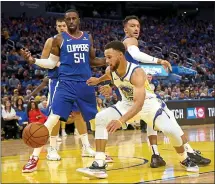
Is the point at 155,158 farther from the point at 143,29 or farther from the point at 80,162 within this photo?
the point at 143,29

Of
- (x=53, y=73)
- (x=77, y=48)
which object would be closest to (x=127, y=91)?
(x=77, y=48)

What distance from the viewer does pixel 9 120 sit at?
12523 millimetres

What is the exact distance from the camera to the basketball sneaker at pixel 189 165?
19.9 ft

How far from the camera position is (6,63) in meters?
18.9

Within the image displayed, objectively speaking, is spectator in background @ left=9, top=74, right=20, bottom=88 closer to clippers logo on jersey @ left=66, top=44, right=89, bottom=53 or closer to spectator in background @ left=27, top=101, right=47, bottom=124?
spectator in background @ left=27, top=101, right=47, bottom=124

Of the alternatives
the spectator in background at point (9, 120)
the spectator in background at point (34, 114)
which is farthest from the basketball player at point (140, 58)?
the spectator in background at point (9, 120)

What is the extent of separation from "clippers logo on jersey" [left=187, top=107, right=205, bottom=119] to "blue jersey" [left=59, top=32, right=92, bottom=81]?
10.6 m

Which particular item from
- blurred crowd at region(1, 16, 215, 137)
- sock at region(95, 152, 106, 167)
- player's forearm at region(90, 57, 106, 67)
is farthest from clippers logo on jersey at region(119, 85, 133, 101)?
blurred crowd at region(1, 16, 215, 137)

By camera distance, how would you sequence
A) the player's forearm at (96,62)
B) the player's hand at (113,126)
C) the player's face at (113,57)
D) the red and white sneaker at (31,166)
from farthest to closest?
the player's forearm at (96,62) < the red and white sneaker at (31,166) < the player's face at (113,57) < the player's hand at (113,126)

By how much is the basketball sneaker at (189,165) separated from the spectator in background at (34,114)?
634cm

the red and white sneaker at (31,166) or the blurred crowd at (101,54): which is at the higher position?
the blurred crowd at (101,54)

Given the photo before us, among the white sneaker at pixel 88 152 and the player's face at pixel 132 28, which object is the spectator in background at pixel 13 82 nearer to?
the white sneaker at pixel 88 152

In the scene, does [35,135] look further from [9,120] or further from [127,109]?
[9,120]

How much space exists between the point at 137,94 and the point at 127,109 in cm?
57
